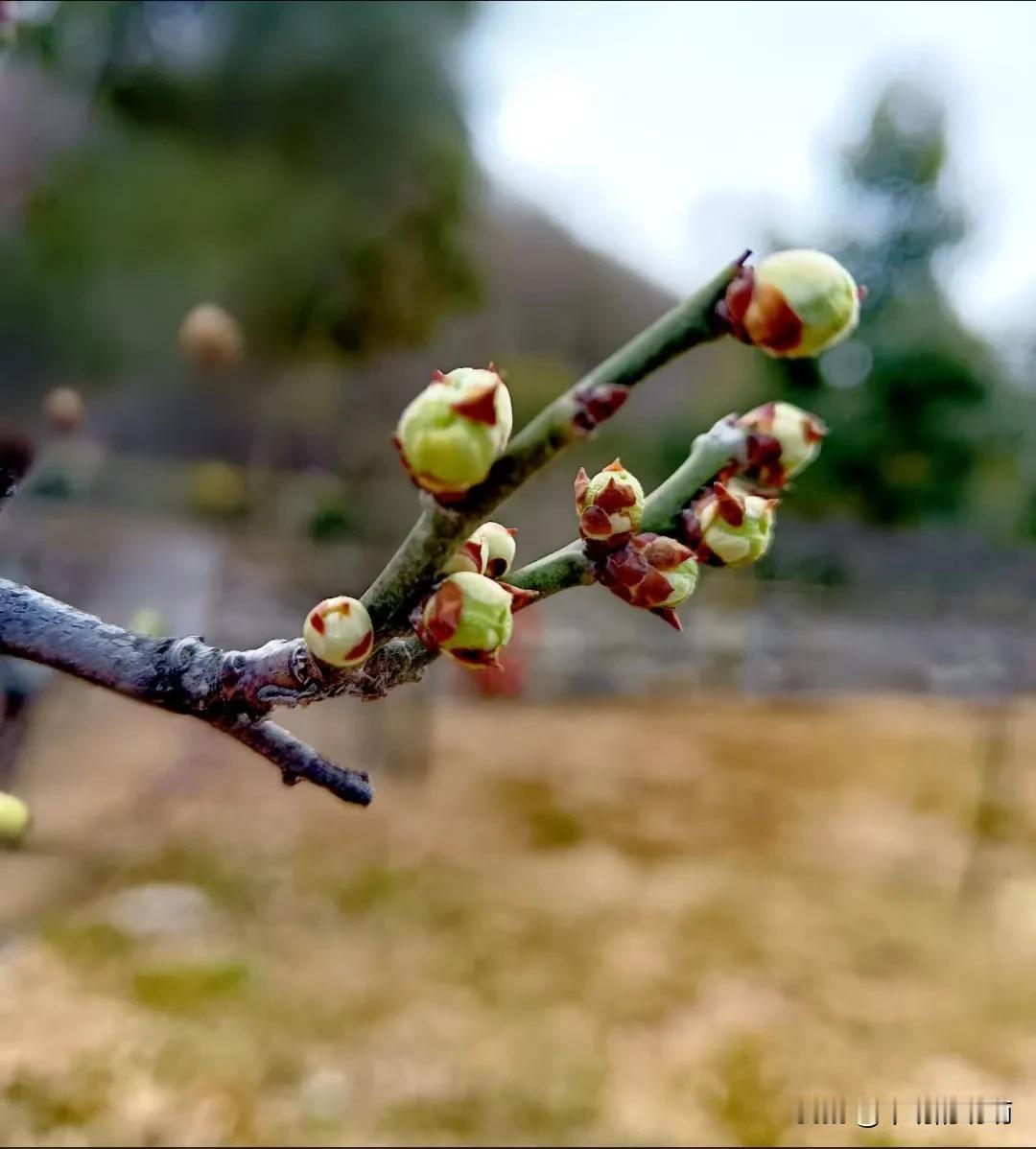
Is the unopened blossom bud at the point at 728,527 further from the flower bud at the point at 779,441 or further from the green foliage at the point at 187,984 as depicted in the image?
the green foliage at the point at 187,984

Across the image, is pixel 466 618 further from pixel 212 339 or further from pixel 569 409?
pixel 212 339

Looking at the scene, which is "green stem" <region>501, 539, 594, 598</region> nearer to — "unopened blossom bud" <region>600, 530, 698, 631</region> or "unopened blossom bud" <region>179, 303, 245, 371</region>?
"unopened blossom bud" <region>600, 530, 698, 631</region>

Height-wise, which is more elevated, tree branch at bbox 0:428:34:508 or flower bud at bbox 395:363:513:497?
tree branch at bbox 0:428:34:508

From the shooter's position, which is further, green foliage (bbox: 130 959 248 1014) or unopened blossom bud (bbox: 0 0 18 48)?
green foliage (bbox: 130 959 248 1014)

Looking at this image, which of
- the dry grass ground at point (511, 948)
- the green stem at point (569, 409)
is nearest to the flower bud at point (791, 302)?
the green stem at point (569, 409)

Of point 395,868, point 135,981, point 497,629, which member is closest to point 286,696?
point 497,629

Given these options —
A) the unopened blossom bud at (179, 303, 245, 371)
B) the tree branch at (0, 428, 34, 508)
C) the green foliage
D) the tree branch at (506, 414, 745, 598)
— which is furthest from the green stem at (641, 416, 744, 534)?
the unopened blossom bud at (179, 303, 245, 371)
